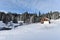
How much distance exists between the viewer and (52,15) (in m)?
2.17

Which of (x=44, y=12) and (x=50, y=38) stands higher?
(x=44, y=12)

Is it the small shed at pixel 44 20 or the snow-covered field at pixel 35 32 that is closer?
the snow-covered field at pixel 35 32

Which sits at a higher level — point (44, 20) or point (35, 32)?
point (44, 20)

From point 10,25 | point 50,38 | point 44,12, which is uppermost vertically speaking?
point 44,12

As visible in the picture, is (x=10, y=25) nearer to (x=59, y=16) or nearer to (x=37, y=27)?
(x=37, y=27)

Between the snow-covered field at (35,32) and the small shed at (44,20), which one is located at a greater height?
the small shed at (44,20)

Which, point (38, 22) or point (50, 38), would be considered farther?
point (38, 22)

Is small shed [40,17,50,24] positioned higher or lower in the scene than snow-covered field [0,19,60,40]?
higher

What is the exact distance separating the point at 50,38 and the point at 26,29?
33cm

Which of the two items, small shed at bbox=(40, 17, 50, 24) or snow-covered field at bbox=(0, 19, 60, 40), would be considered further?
small shed at bbox=(40, 17, 50, 24)

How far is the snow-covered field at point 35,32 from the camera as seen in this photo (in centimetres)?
201

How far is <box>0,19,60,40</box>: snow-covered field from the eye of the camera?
2008mm

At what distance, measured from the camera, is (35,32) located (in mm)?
2098

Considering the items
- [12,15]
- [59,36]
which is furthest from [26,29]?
[59,36]
